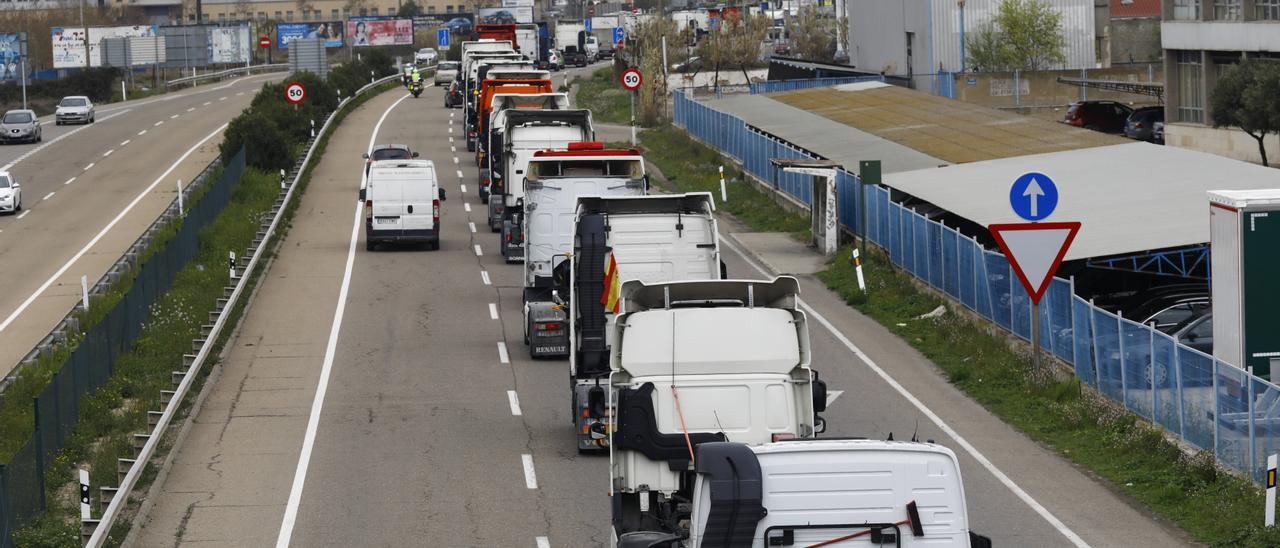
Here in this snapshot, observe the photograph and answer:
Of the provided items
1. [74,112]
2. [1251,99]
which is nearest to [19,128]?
[74,112]

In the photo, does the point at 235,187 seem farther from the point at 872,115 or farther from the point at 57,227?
the point at 872,115

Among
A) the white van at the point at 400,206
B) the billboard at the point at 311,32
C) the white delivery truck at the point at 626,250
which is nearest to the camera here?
Answer: the white delivery truck at the point at 626,250

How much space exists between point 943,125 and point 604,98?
132 feet

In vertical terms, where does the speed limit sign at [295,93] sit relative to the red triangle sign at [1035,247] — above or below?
above

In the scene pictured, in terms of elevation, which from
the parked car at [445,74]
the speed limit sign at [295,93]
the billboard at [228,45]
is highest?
the billboard at [228,45]

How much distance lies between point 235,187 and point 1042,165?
2645 cm

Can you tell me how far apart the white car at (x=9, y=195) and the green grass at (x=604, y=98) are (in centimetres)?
2947

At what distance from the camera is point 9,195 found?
51.4m

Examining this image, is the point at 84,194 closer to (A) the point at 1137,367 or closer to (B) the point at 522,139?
(B) the point at 522,139

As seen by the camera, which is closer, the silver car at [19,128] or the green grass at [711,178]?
the green grass at [711,178]

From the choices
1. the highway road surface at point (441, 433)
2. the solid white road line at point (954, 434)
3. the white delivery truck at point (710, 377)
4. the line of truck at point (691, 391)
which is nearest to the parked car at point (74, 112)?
the highway road surface at point (441, 433)

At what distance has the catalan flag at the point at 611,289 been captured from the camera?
19.4 meters

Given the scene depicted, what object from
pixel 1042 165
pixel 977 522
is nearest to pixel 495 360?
pixel 977 522

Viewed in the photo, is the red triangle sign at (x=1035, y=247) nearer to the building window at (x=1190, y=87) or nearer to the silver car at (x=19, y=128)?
the building window at (x=1190, y=87)
